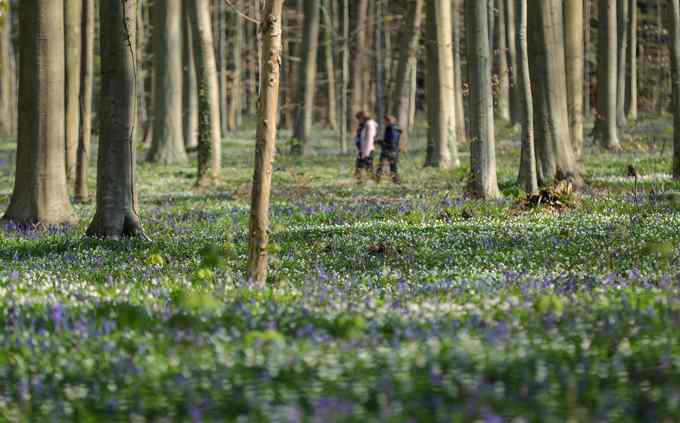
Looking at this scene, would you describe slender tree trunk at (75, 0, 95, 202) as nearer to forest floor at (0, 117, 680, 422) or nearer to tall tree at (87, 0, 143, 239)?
tall tree at (87, 0, 143, 239)

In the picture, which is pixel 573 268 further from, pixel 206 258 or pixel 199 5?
pixel 199 5

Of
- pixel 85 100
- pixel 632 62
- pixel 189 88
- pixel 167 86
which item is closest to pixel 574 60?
pixel 85 100

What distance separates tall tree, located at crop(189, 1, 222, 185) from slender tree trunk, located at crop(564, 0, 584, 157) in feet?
31.4

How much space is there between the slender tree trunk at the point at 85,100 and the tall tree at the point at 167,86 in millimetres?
12947

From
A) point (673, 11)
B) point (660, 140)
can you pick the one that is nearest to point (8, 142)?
point (660, 140)

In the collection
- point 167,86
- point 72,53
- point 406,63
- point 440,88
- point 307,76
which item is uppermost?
point 307,76

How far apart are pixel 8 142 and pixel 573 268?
45038mm

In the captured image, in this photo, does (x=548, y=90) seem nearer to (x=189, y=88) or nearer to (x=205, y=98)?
(x=205, y=98)

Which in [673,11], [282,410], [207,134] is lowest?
[282,410]

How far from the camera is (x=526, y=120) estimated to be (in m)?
18.6

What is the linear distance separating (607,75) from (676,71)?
12688mm

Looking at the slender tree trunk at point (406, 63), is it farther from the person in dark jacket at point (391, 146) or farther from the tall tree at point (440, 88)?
the person in dark jacket at point (391, 146)

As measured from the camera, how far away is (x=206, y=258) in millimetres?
8320

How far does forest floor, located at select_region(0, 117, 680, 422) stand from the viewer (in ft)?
17.0
